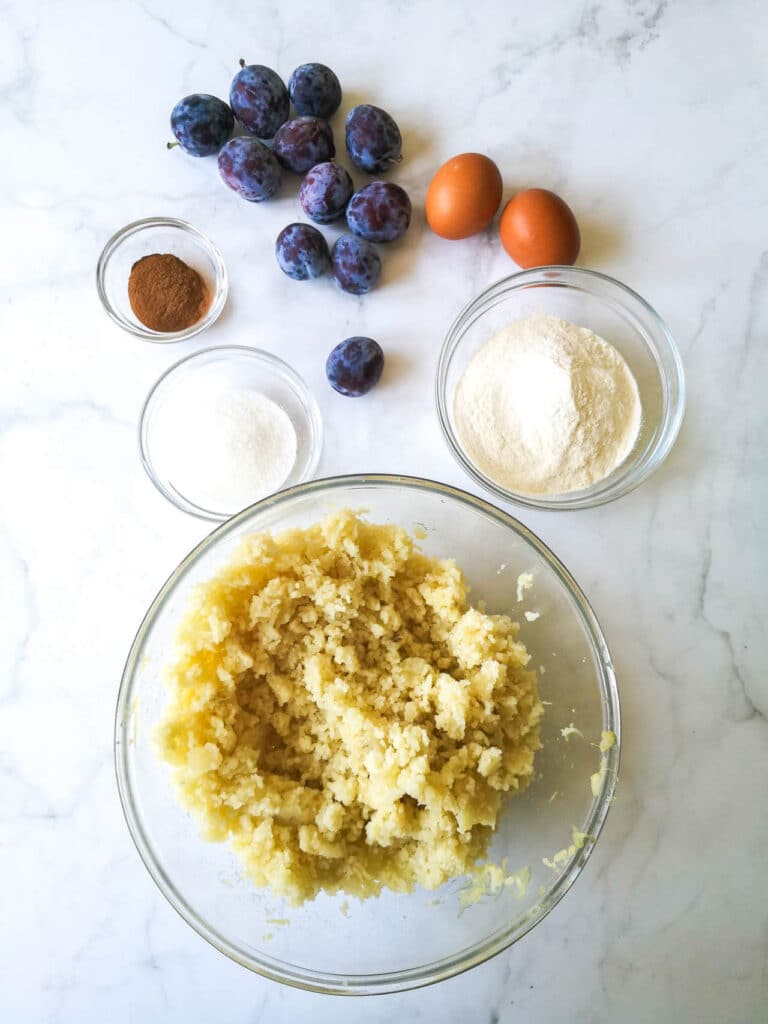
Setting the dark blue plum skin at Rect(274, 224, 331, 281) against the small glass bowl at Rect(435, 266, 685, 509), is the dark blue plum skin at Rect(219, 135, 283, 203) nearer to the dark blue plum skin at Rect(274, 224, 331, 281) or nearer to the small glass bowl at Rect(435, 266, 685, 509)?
the dark blue plum skin at Rect(274, 224, 331, 281)

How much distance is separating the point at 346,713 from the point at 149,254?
1031mm

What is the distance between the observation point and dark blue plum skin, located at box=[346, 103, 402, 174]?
4.74ft

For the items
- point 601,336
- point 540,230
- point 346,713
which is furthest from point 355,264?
point 346,713

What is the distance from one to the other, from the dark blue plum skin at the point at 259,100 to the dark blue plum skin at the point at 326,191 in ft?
0.46

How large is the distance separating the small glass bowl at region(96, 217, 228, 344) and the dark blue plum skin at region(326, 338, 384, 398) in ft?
0.92

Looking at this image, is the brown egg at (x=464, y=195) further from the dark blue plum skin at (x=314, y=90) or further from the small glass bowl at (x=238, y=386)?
the small glass bowl at (x=238, y=386)

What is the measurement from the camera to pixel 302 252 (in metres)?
1.43

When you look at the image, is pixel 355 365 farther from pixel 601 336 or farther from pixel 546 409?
pixel 601 336

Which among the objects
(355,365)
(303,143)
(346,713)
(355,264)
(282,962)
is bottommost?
(282,962)

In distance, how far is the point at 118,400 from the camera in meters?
1.52

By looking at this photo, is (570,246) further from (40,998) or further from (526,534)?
(40,998)

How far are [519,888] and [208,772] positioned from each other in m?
0.58

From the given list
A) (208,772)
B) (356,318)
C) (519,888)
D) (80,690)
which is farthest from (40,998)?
(356,318)

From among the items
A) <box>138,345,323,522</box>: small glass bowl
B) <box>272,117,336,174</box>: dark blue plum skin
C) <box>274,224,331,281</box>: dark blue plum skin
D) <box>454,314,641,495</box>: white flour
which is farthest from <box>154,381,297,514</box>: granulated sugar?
<box>272,117,336,174</box>: dark blue plum skin
